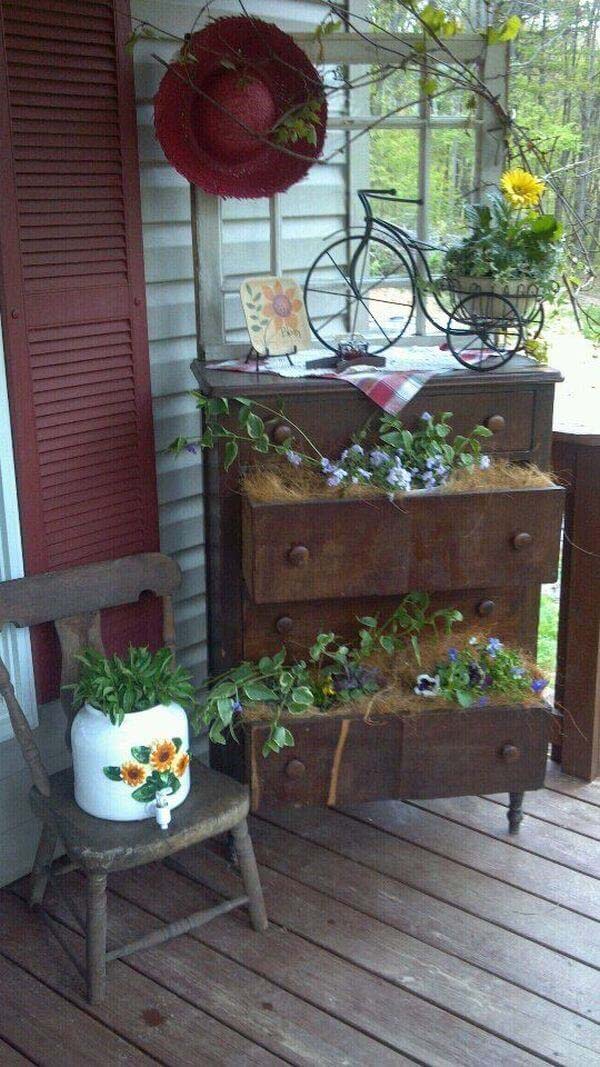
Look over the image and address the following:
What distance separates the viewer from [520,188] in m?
2.25

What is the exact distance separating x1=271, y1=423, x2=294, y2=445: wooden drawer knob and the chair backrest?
0.40 metres

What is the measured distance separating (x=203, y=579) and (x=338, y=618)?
0.52m

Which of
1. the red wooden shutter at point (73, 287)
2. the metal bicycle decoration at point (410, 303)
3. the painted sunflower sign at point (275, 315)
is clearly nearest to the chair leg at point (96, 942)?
the red wooden shutter at point (73, 287)

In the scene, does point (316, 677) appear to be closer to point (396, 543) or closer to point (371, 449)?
point (396, 543)

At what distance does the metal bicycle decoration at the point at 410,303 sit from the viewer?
2295 millimetres

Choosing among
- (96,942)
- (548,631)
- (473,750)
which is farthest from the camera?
(548,631)

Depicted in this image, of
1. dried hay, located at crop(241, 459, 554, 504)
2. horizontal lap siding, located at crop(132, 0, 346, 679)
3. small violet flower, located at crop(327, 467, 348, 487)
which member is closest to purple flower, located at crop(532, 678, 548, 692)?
dried hay, located at crop(241, 459, 554, 504)

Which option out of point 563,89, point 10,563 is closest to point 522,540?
point 10,563

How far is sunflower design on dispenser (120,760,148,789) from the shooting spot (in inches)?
78.5

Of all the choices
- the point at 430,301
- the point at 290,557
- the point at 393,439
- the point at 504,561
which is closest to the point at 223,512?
the point at 290,557

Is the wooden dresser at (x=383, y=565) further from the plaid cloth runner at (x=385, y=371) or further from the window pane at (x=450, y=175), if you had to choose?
the window pane at (x=450, y=175)

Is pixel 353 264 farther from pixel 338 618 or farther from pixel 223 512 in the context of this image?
pixel 338 618

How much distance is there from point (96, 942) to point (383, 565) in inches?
37.2

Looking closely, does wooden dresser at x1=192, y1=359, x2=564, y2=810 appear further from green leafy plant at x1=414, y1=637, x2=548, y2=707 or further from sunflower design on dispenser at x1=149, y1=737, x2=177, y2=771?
sunflower design on dispenser at x1=149, y1=737, x2=177, y2=771
